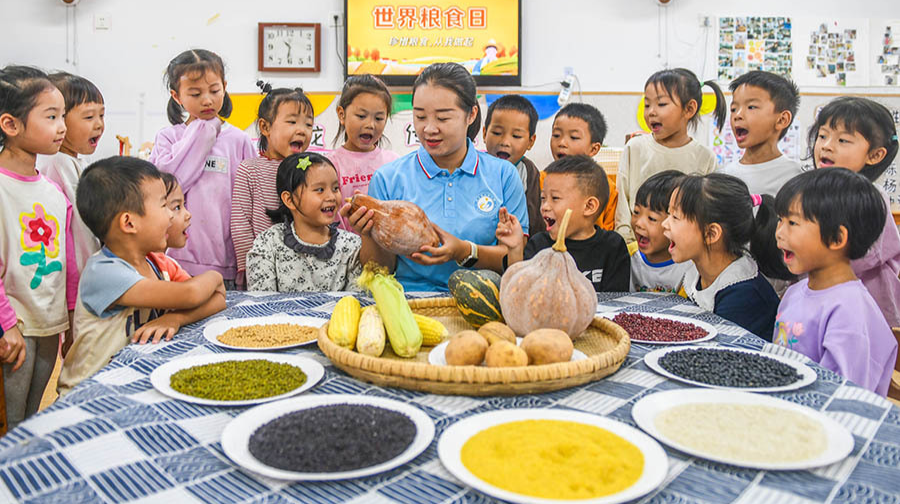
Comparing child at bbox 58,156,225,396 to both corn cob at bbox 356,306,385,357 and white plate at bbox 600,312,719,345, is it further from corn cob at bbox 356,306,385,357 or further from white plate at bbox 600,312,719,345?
white plate at bbox 600,312,719,345

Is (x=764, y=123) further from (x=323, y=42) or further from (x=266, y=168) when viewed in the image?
(x=323, y=42)

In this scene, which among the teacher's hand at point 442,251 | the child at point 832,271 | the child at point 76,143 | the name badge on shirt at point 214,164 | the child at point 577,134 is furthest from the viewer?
the child at point 577,134

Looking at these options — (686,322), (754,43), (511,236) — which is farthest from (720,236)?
(754,43)

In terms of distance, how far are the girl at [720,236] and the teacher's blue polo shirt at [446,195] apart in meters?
0.62

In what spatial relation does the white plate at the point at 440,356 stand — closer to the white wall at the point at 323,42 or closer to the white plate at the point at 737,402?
the white plate at the point at 737,402

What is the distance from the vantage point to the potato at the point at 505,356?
1.09 meters

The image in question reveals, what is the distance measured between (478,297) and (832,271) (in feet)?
3.39

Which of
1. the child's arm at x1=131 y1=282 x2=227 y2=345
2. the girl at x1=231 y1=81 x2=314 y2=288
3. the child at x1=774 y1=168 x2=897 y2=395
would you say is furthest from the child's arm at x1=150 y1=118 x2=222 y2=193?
the child at x1=774 y1=168 x2=897 y2=395

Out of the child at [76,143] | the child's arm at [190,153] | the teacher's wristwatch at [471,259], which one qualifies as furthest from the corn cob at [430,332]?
the child's arm at [190,153]

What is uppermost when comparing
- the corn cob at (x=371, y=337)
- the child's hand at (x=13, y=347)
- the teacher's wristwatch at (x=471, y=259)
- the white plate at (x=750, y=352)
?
the teacher's wristwatch at (x=471, y=259)

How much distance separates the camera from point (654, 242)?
2.39 m

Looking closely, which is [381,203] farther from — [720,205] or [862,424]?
[862,424]

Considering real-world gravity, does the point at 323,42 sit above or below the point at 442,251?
above

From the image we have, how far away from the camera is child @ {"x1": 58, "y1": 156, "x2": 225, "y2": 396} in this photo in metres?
1.59
